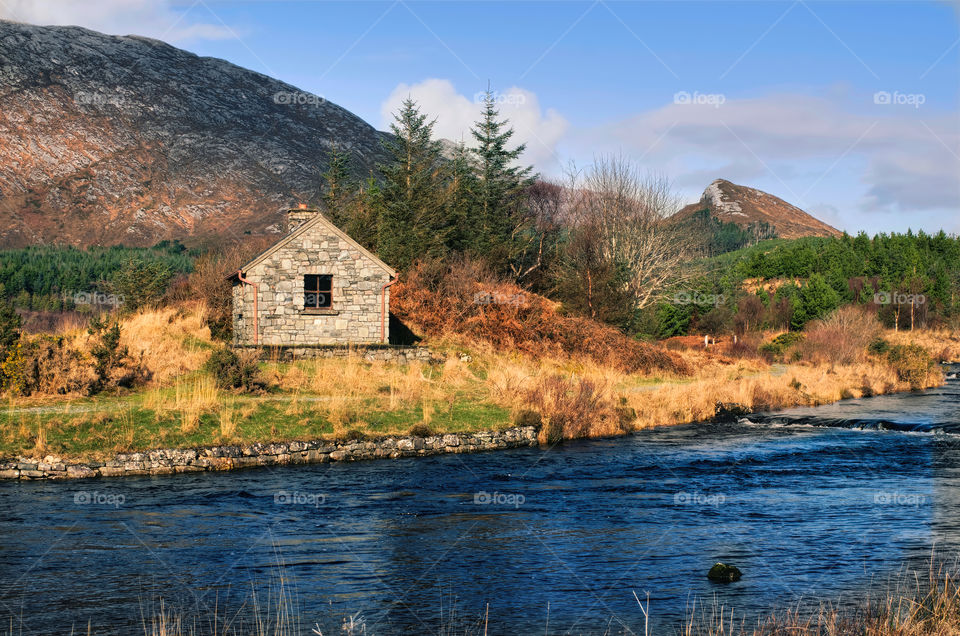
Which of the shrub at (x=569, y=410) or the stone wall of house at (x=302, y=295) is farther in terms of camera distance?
the stone wall of house at (x=302, y=295)

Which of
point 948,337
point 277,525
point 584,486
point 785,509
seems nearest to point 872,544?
point 785,509

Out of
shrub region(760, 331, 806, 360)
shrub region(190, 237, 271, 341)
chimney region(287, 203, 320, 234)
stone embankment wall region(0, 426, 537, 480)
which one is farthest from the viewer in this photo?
shrub region(760, 331, 806, 360)

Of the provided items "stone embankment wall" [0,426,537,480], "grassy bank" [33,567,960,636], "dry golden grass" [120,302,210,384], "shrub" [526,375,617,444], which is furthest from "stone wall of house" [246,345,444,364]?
"grassy bank" [33,567,960,636]

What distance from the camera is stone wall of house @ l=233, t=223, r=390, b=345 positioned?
37.7m

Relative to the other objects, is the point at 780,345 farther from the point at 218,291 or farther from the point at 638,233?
the point at 218,291

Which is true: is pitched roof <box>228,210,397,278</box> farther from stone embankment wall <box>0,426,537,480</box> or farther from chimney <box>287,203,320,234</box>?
stone embankment wall <box>0,426,537,480</box>

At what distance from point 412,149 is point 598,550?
168ft

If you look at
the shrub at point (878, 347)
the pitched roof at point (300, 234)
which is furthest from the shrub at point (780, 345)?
the pitched roof at point (300, 234)

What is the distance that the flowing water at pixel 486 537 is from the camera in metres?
12.9

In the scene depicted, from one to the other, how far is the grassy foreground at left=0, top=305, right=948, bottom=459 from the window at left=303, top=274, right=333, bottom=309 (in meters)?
4.24

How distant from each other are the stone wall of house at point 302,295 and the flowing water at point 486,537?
577 inches

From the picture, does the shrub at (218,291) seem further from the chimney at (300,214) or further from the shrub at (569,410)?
the shrub at (569,410)

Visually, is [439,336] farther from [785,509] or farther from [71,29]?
[71,29]

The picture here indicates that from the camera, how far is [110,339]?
29.1 meters
